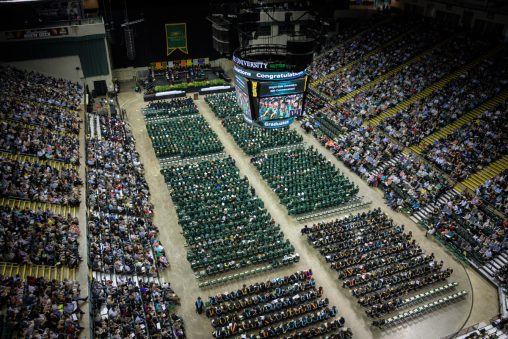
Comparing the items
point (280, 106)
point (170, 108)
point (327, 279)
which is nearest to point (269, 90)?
point (280, 106)

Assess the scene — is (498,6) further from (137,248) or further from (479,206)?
(137,248)

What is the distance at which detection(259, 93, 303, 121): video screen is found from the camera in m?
24.8

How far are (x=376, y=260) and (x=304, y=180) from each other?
914 cm

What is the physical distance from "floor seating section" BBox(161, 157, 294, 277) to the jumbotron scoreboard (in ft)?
19.6

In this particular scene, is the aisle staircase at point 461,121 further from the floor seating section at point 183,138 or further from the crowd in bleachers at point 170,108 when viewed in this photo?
the crowd in bleachers at point 170,108

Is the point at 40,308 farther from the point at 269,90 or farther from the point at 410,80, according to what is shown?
the point at 410,80

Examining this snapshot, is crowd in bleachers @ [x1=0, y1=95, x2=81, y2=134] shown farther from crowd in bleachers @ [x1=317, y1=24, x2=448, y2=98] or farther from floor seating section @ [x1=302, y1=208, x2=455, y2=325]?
crowd in bleachers @ [x1=317, y1=24, x2=448, y2=98]

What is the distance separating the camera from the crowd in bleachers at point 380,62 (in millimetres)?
43750

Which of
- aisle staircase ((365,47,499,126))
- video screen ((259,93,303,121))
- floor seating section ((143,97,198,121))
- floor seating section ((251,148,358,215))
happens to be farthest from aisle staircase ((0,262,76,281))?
aisle staircase ((365,47,499,126))

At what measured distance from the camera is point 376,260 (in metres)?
23.8

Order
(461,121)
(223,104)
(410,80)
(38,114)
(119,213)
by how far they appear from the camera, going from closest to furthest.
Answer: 1. (119,213)
2. (38,114)
3. (461,121)
4. (410,80)
5. (223,104)

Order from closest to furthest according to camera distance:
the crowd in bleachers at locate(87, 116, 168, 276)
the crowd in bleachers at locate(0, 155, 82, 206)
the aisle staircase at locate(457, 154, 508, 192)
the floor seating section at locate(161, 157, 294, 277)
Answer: the crowd in bleachers at locate(87, 116, 168, 276)
the crowd in bleachers at locate(0, 155, 82, 206)
the floor seating section at locate(161, 157, 294, 277)
the aisle staircase at locate(457, 154, 508, 192)

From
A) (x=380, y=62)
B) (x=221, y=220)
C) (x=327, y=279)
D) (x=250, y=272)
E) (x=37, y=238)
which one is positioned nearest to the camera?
(x=37, y=238)

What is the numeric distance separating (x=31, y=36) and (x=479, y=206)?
4128cm
